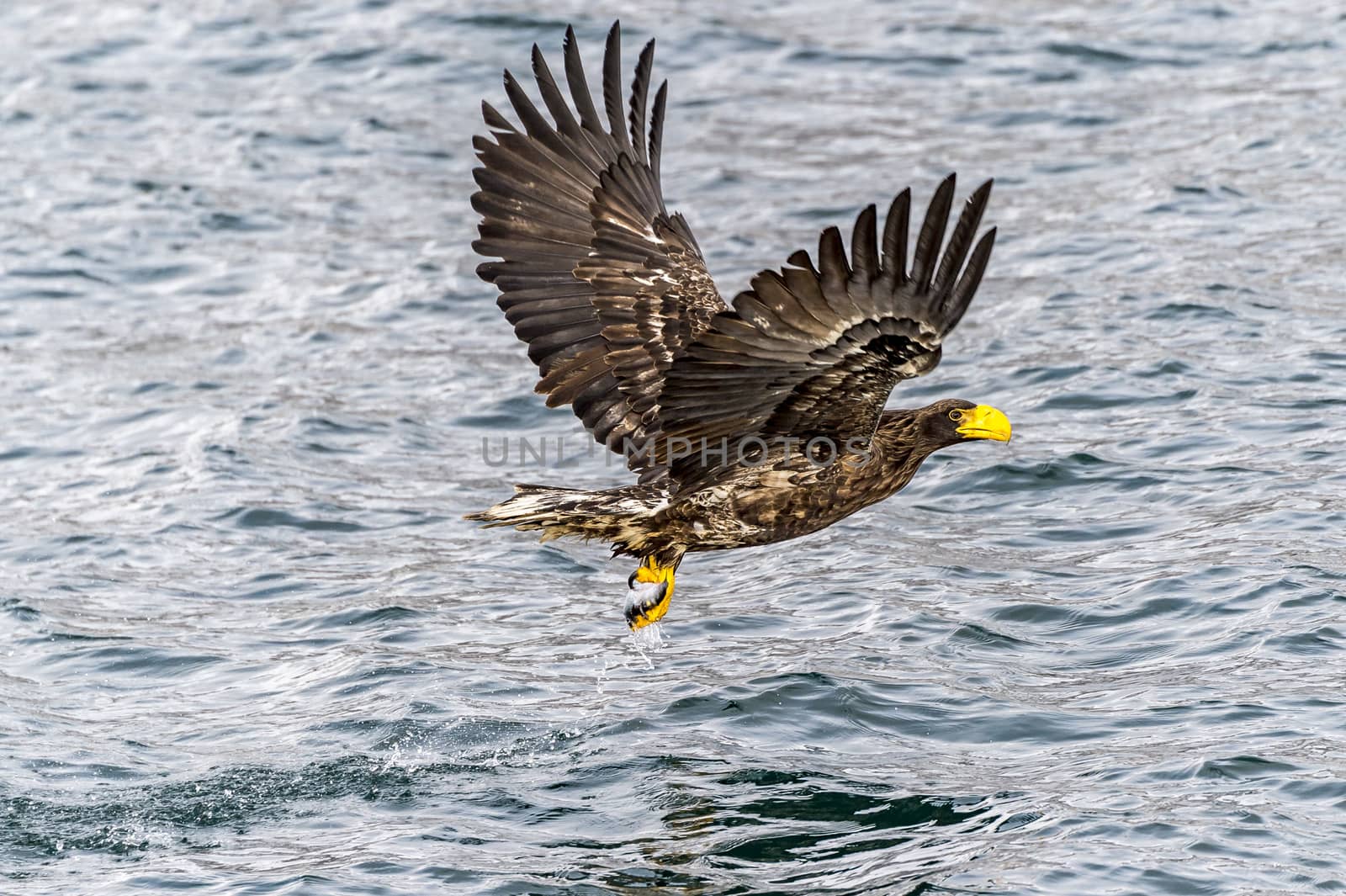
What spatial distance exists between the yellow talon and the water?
1.35ft

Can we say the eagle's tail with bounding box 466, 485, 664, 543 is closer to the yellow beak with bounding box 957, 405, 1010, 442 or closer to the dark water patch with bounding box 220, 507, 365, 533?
the yellow beak with bounding box 957, 405, 1010, 442

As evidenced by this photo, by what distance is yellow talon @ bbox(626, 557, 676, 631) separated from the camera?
7.60m

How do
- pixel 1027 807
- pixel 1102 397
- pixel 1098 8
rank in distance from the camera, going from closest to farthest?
pixel 1027 807
pixel 1102 397
pixel 1098 8

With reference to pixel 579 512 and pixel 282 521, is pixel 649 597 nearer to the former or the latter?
pixel 579 512

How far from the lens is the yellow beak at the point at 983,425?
23.5 feet

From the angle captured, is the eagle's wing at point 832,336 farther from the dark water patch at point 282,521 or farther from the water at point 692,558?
the dark water patch at point 282,521

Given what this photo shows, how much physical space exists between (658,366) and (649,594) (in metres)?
0.97

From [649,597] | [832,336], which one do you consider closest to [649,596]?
[649,597]

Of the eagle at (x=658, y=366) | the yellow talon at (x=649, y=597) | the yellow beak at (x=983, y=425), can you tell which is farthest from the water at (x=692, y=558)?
the yellow beak at (x=983, y=425)

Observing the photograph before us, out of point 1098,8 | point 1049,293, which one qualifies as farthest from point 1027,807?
point 1098,8

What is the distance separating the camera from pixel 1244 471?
962cm

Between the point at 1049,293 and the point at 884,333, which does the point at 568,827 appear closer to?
the point at 884,333

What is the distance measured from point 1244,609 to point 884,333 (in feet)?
9.86

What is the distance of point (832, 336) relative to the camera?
239 inches
